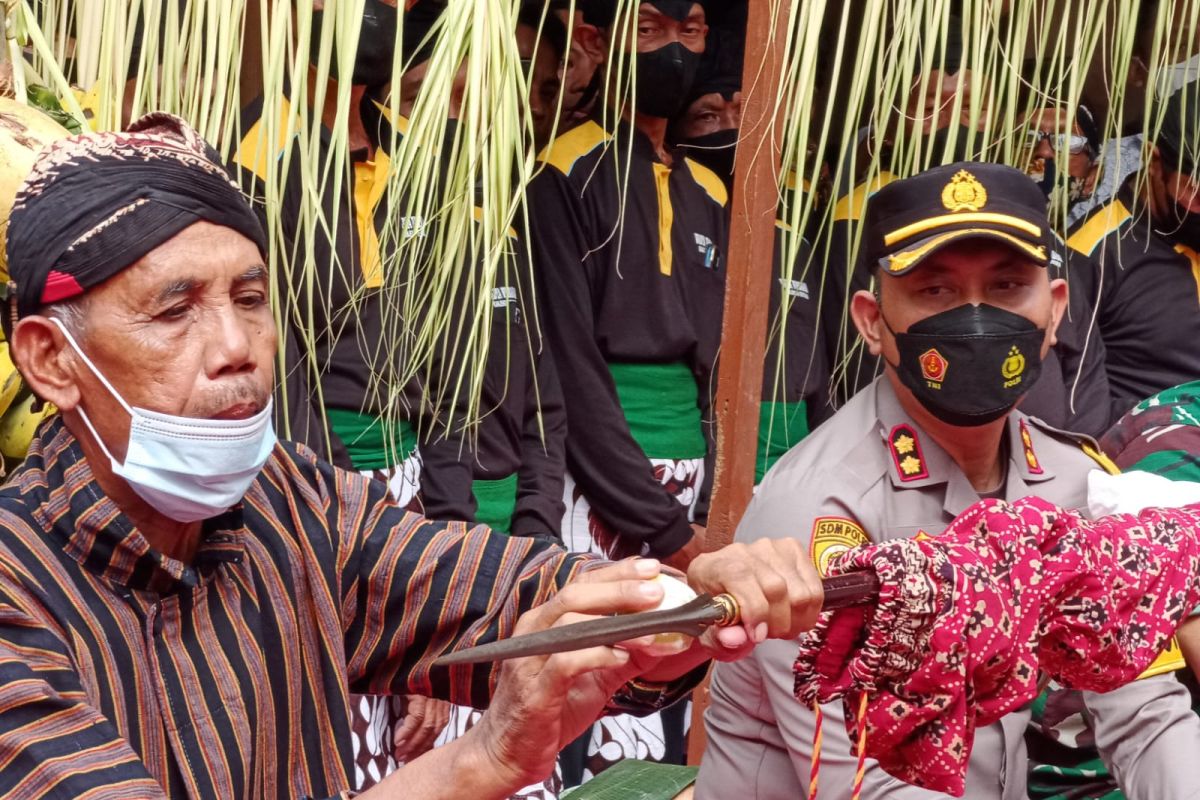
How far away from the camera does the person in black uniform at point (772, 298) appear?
3.12m

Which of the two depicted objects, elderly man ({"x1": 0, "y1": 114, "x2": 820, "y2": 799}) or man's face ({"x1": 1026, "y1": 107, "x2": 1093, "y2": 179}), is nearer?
elderly man ({"x1": 0, "y1": 114, "x2": 820, "y2": 799})

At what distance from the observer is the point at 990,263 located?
2082mm

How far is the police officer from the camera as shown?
1.94 metres

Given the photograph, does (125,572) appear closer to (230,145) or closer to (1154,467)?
(230,145)

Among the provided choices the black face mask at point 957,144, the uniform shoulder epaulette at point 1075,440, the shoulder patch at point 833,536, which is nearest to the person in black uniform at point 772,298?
the black face mask at point 957,144

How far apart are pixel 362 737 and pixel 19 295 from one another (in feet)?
5.37

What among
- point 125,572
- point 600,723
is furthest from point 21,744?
point 600,723

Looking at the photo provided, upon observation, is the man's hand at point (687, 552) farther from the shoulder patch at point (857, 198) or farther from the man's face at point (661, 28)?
the man's face at point (661, 28)

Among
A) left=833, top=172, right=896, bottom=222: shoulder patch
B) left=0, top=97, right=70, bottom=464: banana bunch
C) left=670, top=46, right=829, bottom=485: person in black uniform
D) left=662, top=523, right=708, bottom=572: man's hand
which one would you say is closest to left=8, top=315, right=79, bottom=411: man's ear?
left=0, top=97, right=70, bottom=464: banana bunch

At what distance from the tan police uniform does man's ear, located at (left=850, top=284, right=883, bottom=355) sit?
0.22 feet

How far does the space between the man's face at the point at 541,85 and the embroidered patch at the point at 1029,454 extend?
1.47m

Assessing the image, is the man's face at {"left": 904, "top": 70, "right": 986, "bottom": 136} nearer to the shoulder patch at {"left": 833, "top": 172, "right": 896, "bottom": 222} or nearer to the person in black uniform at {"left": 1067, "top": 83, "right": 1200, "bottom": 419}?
the shoulder patch at {"left": 833, "top": 172, "right": 896, "bottom": 222}

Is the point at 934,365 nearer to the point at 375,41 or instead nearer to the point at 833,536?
the point at 833,536

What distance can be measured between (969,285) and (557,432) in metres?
1.35
